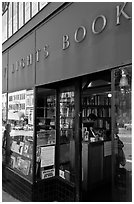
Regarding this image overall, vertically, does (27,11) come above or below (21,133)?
above

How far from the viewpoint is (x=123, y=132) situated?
210cm

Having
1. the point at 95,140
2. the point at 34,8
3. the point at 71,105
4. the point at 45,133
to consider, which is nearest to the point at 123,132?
the point at 71,105

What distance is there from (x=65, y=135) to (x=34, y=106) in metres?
0.79

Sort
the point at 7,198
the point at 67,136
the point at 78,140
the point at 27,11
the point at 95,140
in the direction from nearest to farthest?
the point at 78,140
the point at 67,136
the point at 27,11
the point at 7,198
the point at 95,140

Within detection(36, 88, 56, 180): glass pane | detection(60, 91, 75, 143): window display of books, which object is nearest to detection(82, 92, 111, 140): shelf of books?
detection(60, 91, 75, 143): window display of books

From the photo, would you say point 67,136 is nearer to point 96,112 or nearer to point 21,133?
point 21,133

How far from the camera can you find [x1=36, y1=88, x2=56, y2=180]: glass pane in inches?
143

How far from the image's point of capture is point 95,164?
4.04 meters

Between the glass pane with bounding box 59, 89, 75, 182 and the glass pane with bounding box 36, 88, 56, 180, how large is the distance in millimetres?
183

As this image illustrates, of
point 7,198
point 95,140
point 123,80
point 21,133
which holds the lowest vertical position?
point 7,198

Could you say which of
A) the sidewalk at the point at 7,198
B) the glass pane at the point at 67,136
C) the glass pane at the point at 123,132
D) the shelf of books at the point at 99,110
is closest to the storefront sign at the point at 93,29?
the glass pane at the point at 123,132

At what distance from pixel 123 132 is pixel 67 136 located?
1.61m

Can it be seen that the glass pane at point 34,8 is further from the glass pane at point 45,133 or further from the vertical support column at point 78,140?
the vertical support column at point 78,140

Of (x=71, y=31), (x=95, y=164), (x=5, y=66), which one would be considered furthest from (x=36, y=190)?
(x=5, y=66)
